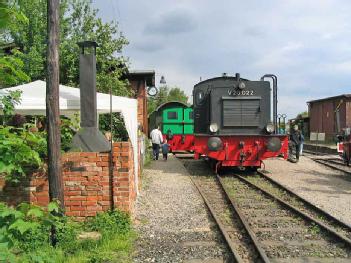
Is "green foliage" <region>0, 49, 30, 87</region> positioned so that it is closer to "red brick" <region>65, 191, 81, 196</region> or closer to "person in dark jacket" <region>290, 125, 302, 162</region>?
"red brick" <region>65, 191, 81, 196</region>

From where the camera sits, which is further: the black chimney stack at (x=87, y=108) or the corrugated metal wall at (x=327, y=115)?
the corrugated metal wall at (x=327, y=115)

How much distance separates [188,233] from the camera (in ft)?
22.7

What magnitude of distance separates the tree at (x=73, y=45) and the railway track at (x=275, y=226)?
936cm

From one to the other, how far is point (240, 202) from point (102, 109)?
11.5 ft

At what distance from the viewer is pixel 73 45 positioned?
19.4 metres

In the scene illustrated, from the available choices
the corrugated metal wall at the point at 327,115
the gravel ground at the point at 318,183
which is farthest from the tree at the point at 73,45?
the corrugated metal wall at the point at 327,115

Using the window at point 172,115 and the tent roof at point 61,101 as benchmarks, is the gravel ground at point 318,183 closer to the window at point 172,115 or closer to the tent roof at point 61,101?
the tent roof at point 61,101

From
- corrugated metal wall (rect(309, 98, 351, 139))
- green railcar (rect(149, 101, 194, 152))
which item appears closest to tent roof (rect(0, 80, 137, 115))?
green railcar (rect(149, 101, 194, 152))

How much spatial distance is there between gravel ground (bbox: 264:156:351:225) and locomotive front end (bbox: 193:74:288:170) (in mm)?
1045

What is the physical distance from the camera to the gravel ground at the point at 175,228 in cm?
584

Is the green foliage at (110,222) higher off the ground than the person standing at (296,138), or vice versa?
the person standing at (296,138)

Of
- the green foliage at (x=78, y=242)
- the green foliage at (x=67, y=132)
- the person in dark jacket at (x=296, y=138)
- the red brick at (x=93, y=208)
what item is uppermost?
the green foliage at (x=67, y=132)

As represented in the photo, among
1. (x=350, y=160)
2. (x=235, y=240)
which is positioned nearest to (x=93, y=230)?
(x=235, y=240)

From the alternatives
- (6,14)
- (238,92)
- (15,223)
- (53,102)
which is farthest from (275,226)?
(238,92)
